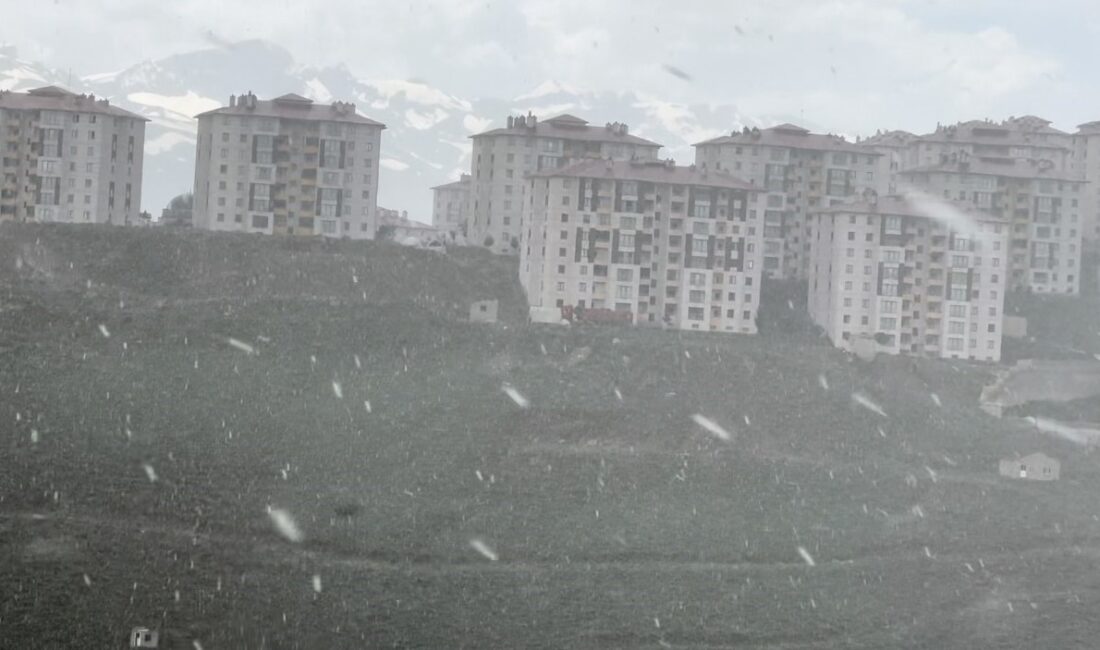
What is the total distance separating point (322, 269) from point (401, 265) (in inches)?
150

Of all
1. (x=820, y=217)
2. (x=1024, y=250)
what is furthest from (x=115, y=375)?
(x=1024, y=250)

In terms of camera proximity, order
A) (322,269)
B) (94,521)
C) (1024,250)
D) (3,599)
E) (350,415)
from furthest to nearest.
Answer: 1. (1024,250)
2. (322,269)
3. (350,415)
4. (94,521)
5. (3,599)

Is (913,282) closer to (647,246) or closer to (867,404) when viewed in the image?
(647,246)

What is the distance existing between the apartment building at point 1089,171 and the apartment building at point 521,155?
2621cm

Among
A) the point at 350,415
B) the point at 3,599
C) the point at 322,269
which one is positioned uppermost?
the point at 322,269

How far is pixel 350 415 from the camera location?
5388cm

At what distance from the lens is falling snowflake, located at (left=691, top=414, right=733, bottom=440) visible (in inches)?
2235

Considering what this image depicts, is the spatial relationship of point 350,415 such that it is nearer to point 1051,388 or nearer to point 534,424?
point 534,424

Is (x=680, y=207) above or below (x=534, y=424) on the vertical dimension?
above

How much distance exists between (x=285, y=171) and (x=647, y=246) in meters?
16.8

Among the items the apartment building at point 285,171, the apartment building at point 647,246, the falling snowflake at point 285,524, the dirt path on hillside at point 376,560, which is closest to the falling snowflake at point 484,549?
the dirt path on hillside at point 376,560

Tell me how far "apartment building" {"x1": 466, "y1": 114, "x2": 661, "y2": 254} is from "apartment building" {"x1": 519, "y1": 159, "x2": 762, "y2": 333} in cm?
812

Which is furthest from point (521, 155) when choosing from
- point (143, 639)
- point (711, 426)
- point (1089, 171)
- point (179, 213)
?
point (143, 639)

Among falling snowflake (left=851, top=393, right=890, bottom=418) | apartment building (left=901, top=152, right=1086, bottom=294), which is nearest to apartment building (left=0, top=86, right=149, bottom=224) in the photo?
falling snowflake (left=851, top=393, right=890, bottom=418)
